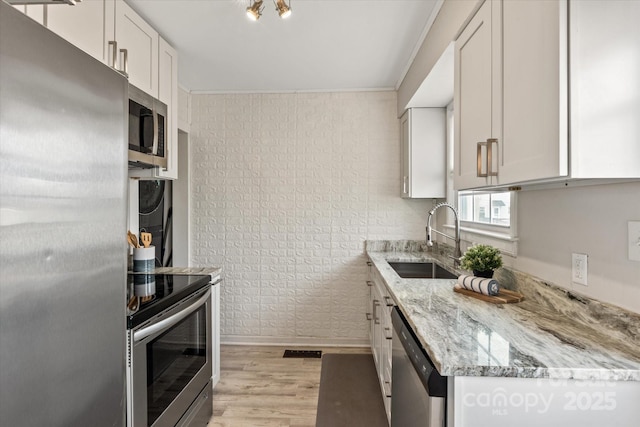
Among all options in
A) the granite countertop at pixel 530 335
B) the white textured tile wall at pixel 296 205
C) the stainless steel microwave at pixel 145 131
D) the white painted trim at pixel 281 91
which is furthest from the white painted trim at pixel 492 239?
the stainless steel microwave at pixel 145 131

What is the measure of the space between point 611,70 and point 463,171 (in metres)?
0.75

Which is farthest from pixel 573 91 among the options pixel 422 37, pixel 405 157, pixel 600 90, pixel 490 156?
pixel 405 157

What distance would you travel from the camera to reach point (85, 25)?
1.59m

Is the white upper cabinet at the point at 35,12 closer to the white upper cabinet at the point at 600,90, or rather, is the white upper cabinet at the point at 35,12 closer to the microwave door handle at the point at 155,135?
the microwave door handle at the point at 155,135

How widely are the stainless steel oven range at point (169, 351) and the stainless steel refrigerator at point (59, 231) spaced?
52 centimetres

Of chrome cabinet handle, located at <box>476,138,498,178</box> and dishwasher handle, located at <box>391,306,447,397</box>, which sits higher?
chrome cabinet handle, located at <box>476,138,498,178</box>

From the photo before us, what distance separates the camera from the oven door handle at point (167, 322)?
4.68ft

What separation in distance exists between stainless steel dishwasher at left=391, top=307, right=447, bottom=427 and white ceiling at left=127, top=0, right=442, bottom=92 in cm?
172

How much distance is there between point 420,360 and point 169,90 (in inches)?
91.0

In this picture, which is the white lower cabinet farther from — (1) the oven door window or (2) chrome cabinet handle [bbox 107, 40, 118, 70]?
(2) chrome cabinet handle [bbox 107, 40, 118, 70]

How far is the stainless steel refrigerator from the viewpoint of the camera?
0.64 m

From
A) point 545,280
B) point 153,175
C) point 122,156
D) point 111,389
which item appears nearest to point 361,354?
point 545,280

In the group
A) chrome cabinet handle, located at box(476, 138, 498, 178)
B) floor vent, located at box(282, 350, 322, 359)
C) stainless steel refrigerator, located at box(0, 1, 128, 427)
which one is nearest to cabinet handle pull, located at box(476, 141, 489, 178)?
chrome cabinet handle, located at box(476, 138, 498, 178)

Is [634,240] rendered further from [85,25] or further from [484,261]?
[85,25]
